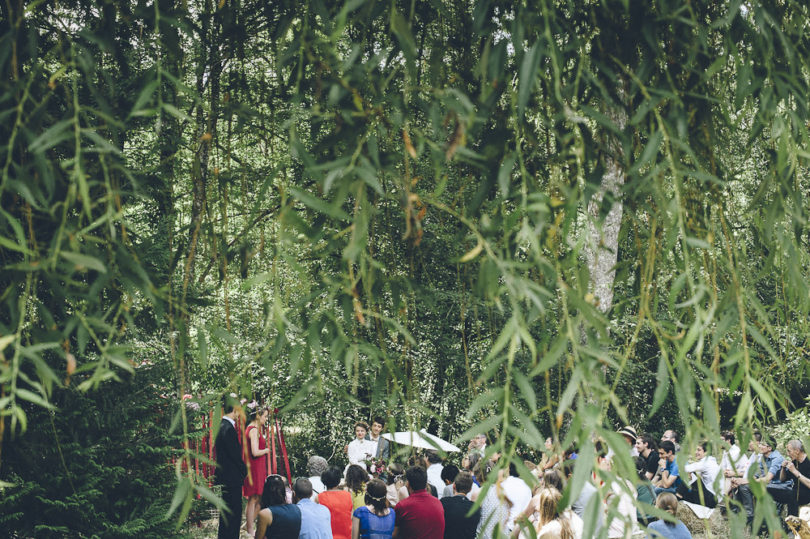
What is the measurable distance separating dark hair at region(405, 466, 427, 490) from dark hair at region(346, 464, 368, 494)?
4.13 feet

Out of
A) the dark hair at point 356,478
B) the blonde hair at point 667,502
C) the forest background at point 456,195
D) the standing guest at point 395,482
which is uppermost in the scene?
the forest background at point 456,195

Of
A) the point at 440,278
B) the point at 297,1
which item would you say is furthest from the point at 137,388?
the point at 440,278

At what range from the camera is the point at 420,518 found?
452 cm

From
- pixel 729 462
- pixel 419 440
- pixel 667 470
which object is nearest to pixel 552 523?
pixel 729 462

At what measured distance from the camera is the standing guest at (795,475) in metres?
7.32

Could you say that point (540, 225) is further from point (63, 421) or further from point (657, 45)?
point (63, 421)

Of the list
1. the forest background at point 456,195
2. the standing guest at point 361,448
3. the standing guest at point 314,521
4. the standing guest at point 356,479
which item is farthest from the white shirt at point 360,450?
the forest background at point 456,195

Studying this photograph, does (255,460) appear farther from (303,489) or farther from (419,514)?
(419,514)

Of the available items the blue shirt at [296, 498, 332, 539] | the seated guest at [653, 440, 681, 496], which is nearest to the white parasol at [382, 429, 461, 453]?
the blue shirt at [296, 498, 332, 539]

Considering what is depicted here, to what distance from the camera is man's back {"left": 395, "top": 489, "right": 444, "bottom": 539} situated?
14.8 ft

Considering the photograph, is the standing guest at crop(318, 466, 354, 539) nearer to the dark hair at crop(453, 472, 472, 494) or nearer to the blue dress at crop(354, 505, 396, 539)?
the blue dress at crop(354, 505, 396, 539)

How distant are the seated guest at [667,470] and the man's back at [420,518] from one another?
4358mm

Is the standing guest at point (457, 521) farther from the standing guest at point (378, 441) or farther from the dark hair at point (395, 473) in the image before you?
the standing guest at point (378, 441)

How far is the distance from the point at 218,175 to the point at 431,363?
9.43 meters
